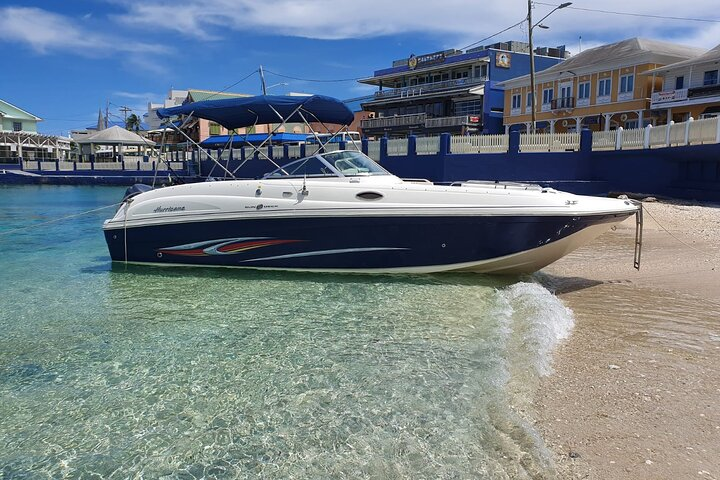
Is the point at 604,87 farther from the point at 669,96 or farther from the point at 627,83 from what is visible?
the point at 669,96

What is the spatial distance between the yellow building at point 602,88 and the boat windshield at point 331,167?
23.8 m

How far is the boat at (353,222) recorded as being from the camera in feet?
23.8

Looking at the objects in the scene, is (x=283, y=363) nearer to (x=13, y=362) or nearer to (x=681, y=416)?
(x=13, y=362)

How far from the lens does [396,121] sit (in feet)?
163

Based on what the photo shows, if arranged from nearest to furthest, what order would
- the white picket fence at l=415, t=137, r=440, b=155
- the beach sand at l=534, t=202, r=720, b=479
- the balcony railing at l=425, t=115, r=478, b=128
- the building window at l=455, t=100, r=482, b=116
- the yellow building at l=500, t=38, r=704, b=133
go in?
the beach sand at l=534, t=202, r=720, b=479 < the white picket fence at l=415, t=137, r=440, b=155 < the yellow building at l=500, t=38, r=704, b=133 < the balcony railing at l=425, t=115, r=478, b=128 < the building window at l=455, t=100, r=482, b=116

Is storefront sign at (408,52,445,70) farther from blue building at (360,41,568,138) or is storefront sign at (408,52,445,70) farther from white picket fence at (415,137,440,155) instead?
white picket fence at (415,137,440,155)

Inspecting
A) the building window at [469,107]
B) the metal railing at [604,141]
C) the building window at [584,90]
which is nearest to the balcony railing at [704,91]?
the building window at [584,90]

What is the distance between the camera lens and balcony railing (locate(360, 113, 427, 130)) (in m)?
48.0

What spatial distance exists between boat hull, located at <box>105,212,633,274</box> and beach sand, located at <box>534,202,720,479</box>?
888mm

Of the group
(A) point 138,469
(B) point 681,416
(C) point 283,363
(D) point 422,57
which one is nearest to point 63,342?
(C) point 283,363

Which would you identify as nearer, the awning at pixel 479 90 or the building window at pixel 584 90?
the building window at pixel 584 90

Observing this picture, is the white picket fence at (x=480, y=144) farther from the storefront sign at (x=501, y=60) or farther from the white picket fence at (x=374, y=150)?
the storefront sign at (x=501, y=60)

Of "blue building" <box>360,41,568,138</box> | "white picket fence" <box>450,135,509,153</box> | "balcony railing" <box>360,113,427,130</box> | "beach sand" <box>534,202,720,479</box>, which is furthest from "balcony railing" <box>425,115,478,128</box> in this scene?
"beach sand" <box>534,202,720,479</box>

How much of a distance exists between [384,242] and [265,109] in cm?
363
